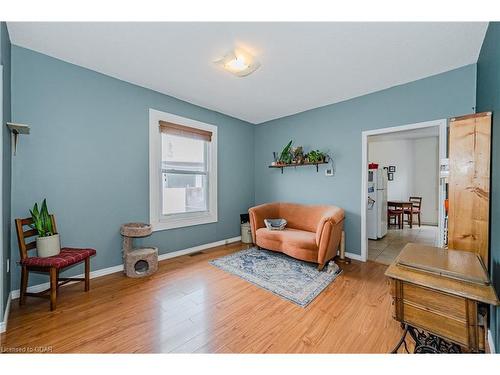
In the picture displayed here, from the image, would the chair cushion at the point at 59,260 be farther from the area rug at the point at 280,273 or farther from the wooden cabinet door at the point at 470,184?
the wooden cabinet door at the point at 470,184

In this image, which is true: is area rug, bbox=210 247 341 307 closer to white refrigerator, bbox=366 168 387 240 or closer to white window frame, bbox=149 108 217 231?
white window frame, bbox=149 108 217 231

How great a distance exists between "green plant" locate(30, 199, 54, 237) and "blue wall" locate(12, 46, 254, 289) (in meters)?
0.20

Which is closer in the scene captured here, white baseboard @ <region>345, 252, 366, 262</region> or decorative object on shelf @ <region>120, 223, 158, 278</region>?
decorative object on shelf @ <region>120, 223, 158, 278</region>

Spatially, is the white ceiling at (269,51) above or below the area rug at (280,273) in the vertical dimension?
above

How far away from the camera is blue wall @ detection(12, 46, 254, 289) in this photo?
2.18m

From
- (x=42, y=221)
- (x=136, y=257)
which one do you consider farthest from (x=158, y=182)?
(x=42, y=221)

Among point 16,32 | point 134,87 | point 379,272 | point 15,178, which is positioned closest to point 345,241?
point 379,272

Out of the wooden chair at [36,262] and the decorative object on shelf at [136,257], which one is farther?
the decorative object on shelf at [136,257]

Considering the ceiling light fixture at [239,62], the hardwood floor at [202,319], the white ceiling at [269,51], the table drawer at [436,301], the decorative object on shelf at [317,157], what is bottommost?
the hardwood floor at [202,319]

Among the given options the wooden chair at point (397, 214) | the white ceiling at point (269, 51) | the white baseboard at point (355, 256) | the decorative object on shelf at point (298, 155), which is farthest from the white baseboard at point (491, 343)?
the wooden chair at point (397, 214)

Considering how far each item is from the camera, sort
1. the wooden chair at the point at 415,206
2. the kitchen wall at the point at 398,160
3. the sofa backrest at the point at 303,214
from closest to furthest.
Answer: the sofa backrest at the point at 303,214, the wooden chair at the point at 415,206, the kitchen wall at the point at 398,160

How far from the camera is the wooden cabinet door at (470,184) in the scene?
154cm

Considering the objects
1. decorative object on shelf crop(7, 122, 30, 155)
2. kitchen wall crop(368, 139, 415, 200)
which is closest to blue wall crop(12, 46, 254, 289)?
decorative object on shelf crop(7, 122, 30, 155)

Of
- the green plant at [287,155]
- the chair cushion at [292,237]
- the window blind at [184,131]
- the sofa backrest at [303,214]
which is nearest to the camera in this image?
the chair cushion at [292,237]
